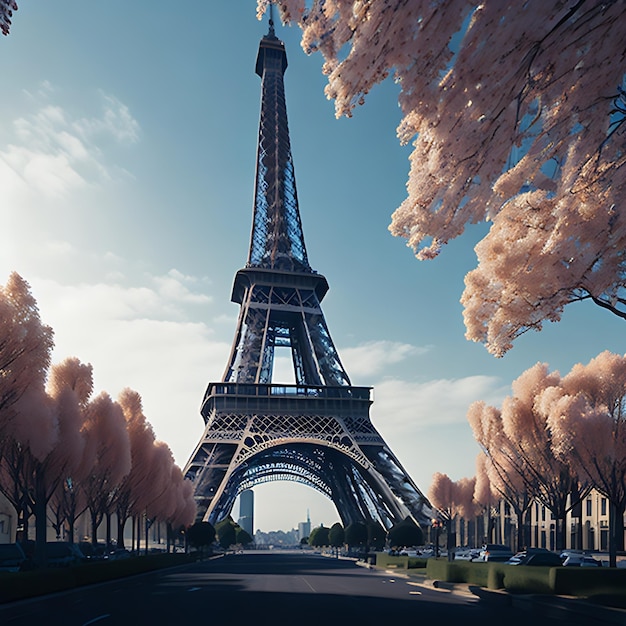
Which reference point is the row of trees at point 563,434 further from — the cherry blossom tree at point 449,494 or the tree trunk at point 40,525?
the cherry blossom tree at point 449,494

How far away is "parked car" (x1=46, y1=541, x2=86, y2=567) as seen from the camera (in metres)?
36.2

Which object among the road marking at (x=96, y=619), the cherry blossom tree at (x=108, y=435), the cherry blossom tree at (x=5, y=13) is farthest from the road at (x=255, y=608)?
the cherry blossom tree at (x=108, y=435)

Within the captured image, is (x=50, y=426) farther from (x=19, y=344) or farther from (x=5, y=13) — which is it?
(x=5, y=13)

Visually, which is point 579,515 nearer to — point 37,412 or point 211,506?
point 211,506

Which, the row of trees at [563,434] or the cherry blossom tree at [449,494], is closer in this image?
the row of trees at [563,434]

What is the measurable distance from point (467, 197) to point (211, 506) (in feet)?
227

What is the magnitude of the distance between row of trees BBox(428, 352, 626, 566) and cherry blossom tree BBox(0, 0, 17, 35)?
34.1 metres

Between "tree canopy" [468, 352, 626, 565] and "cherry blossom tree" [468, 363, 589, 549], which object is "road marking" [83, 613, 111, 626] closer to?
"tree canopy" [468, 352, 626, 565]

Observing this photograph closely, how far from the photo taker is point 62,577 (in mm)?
26438

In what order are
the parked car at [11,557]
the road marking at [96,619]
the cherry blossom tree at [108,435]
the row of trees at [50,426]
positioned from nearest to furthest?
the road marking at [96,619] → the row of trees at [50,426] → the parked car at [11,557] → the cherry blossom tree at [108,435]

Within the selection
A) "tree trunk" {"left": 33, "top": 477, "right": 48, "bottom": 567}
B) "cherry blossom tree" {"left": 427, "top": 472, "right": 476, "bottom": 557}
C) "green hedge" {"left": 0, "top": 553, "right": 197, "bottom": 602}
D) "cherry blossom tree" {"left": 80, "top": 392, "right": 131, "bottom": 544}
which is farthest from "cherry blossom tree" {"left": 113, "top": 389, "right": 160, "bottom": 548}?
"cherry blossom tree" {"left": 427, "top": 472, "right": 476, "bottom": 557}

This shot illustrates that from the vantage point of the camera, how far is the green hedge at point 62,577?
71.8ft

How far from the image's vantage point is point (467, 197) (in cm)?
913

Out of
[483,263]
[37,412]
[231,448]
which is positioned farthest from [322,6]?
[231,448]
